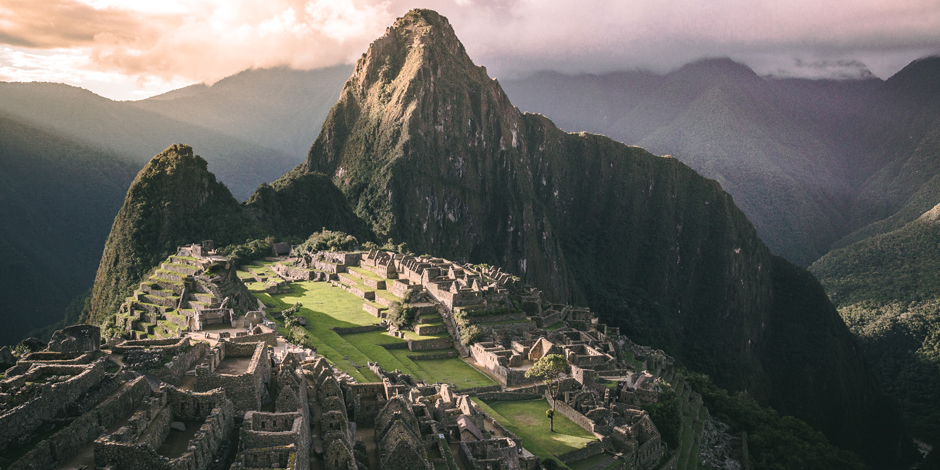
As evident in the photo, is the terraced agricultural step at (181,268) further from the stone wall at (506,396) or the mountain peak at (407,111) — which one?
the mountain peak at (407,111)

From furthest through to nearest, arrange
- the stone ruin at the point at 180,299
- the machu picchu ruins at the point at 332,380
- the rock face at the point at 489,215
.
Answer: the rock face at the point at 489,215 → the stone ruin at the point at 180,299 → the machu picchu ruins at the point at 332,380

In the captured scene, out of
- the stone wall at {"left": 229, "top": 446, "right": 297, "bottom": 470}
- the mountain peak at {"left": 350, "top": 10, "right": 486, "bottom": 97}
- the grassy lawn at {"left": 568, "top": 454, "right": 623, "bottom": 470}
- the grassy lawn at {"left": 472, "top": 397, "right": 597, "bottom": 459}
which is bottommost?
the grassy lawn at {"left": 568, "top": 454, "right": 623, "bottom": 470}

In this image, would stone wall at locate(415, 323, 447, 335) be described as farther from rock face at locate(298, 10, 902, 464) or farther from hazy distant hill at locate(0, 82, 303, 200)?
hazy distant hill at locate(0, 82, 303, 200)

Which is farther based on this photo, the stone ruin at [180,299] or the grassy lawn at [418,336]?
the grassy lawn at [418,336]

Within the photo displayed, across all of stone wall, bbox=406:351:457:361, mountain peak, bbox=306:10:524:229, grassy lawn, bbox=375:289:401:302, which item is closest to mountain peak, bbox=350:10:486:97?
mountain peak, bbox=306:10:524:229

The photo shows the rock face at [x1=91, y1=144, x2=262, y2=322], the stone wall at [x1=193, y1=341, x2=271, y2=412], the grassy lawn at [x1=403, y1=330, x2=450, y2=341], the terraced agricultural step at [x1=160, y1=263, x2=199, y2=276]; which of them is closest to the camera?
the stone wall at [x1=193, y1=341, x2=271, y2=412]

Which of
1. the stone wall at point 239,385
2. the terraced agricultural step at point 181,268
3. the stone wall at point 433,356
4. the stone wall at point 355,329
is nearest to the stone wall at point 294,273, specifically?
the terraced agricultural step at point 181,268

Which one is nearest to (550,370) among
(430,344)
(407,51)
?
(430,344)
